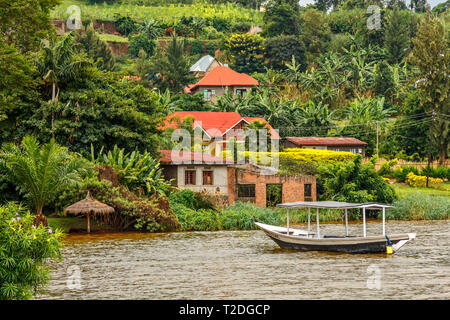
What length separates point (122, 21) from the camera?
364ft

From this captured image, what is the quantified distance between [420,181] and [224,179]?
59.8 ft

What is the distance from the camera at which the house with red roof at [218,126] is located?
58.2m

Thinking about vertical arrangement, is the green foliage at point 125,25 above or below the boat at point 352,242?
above

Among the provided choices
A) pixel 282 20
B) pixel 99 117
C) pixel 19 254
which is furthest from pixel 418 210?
pixel 282 20

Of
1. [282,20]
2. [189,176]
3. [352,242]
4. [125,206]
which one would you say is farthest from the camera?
[282,20]

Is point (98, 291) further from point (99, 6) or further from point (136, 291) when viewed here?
point (99, 6)

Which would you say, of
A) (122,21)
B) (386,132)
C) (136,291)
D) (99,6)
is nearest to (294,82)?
(386,132)

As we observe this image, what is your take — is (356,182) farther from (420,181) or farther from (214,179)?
(420,181)

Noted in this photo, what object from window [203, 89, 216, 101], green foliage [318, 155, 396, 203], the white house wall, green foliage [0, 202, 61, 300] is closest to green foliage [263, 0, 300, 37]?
window [203, 89, 216, 101]

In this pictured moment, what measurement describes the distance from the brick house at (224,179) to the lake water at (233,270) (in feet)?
30.1

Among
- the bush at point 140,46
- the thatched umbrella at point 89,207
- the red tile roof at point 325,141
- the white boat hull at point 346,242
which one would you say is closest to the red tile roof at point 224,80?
the bush at point 140,46

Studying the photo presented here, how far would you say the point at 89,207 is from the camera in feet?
110

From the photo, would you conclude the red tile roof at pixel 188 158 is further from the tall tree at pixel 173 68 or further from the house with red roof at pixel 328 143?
the tall tree at pixel 173 68

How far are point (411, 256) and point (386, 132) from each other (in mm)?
38277
